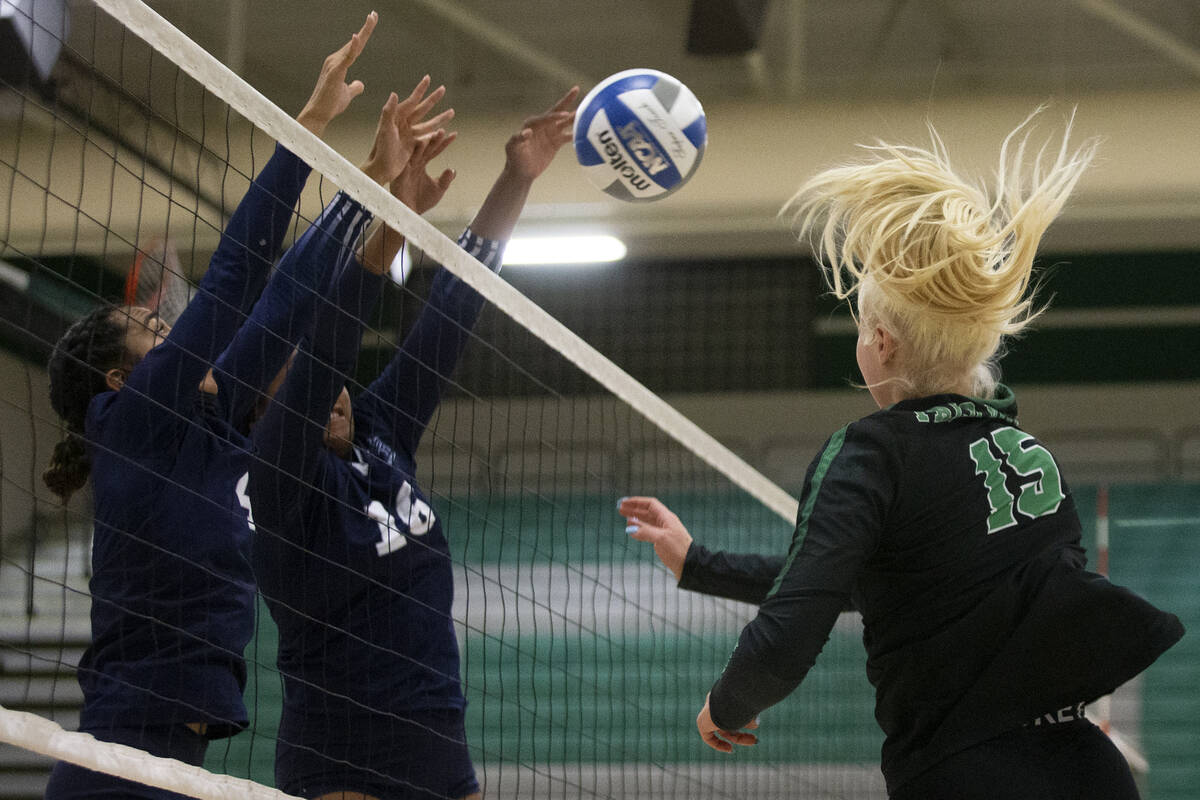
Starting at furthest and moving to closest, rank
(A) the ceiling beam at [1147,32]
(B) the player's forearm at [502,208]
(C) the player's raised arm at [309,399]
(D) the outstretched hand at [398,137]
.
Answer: (A) the ceiling beam at [1147,32] < (B) the player's forearm at [502,208] < (D) the outstretched hand at [398,137] < (C) the player's raised arm at [309,399]

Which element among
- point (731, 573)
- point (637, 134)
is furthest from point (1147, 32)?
point (731, 573)

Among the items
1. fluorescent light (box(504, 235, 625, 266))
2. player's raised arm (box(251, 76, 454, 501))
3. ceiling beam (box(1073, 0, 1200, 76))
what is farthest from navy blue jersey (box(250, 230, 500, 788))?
ceiling beam (box(1073, 0, 1200, 76))

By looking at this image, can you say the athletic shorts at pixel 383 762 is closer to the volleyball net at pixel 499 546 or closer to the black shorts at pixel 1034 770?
the black shorts at pixel 1034 770

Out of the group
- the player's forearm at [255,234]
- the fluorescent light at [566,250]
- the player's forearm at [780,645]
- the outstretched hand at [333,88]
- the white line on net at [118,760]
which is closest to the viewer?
the player's forearm at [780,645]

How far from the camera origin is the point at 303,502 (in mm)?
2742

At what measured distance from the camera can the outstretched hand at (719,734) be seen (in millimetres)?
1930

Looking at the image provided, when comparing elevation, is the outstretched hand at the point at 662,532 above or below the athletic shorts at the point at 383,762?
above

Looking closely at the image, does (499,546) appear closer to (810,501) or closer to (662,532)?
(662,532)

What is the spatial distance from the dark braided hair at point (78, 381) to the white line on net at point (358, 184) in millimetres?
592

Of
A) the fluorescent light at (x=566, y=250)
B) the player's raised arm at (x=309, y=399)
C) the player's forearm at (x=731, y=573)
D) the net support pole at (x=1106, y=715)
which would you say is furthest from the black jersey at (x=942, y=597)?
the fluorescent light at (x=566, y=250)

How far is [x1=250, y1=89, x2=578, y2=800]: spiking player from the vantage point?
271 centimetres

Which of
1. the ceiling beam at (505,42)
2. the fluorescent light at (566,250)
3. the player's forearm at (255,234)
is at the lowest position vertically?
the player's forearm at (255,234)

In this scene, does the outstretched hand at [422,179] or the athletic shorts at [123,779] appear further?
the outstretched hand at [422,179]

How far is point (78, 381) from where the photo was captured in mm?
2832
